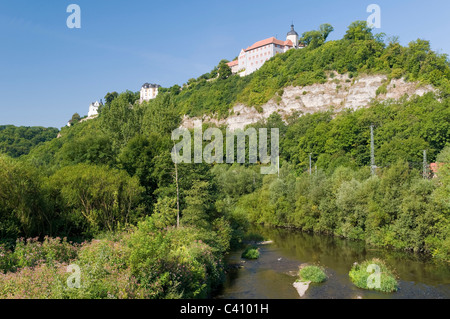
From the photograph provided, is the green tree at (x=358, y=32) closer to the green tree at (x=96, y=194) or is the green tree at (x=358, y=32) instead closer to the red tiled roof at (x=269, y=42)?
the red tiled roof at (x=269, y=42)

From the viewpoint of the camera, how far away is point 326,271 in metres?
24.6

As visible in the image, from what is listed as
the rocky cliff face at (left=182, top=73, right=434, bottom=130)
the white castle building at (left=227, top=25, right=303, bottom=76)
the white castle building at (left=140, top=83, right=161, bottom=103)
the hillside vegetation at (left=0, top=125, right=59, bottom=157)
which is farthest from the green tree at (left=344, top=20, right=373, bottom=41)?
the hillside vegetation at (left=0, top=125, right=59, bottom=157)

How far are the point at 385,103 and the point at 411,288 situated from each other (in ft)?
216

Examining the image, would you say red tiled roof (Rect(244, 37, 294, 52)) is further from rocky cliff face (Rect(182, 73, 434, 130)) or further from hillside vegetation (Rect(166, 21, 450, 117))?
rocky cliff face (Rect(182, 73, 434, 130))

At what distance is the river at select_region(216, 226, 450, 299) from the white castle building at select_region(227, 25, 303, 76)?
104 meters

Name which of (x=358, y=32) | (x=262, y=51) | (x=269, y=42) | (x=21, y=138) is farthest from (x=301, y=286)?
(x=21, y=138)

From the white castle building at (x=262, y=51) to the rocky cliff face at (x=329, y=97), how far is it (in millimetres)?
30965

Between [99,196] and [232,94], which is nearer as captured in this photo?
[99,196]

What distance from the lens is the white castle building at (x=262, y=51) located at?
129225mm

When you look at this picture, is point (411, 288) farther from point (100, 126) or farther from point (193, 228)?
point (100, 126)

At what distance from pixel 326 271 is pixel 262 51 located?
118 metres

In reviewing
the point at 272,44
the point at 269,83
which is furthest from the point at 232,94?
the point at 272,44

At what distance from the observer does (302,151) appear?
72.6m

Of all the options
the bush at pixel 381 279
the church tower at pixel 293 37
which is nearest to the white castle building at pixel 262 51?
the church tower at pixel 293 37
